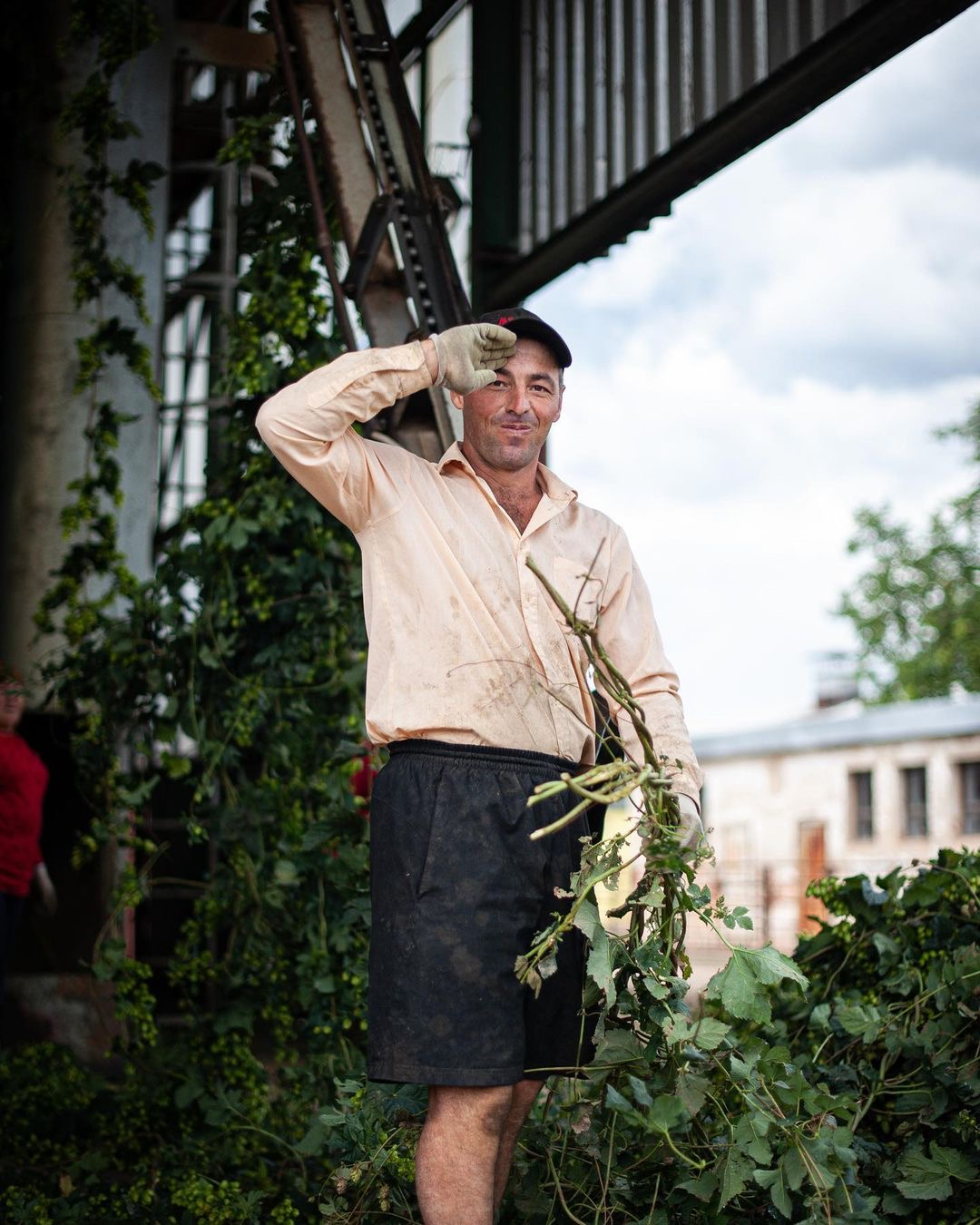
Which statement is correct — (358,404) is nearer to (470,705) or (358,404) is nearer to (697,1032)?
(470,705)

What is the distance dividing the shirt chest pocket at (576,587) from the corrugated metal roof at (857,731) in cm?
2497

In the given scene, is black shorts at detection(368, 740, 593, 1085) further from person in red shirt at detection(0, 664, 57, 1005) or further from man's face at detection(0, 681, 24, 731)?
man's face at detection(0, 681, 24, 731)

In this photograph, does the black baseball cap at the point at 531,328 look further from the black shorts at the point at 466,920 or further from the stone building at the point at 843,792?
the stone building at the point at 843,792

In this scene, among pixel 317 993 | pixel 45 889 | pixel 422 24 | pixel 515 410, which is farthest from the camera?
pixel 422 24

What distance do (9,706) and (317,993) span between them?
2.33 meters

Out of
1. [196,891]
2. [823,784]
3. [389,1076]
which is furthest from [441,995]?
[823,784]

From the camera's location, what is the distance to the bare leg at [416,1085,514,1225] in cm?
273

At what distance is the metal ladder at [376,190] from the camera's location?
14.7 feet

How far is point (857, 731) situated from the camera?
3042 centimetres

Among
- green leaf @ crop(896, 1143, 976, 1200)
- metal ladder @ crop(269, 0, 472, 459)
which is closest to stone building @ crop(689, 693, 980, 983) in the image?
metal ladder @ crop(269, 0, 472, 459)

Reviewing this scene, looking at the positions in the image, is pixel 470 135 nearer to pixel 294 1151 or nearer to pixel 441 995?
pixel 294 1151

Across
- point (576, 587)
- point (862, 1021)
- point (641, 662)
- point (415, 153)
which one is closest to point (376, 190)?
point (415, 153)

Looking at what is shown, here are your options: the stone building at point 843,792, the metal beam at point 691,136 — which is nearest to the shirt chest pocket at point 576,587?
the metal beam at point 691,136

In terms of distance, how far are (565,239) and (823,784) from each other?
26.2 metres
